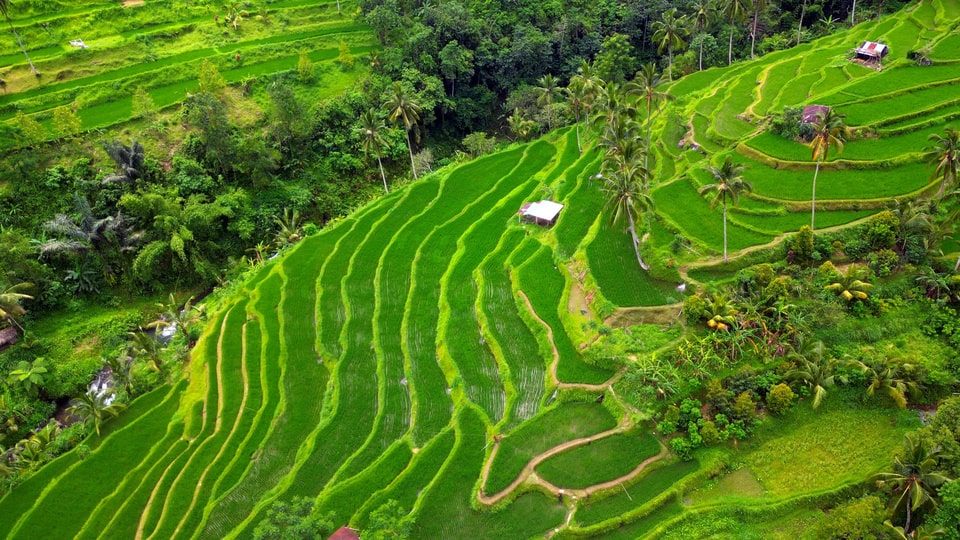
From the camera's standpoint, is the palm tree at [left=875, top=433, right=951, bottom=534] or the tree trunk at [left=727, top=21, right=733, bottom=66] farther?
the tree trunk at [left=727, top=21, right=733, bottom=66]

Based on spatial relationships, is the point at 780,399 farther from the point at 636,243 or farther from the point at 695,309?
the point at 636,243

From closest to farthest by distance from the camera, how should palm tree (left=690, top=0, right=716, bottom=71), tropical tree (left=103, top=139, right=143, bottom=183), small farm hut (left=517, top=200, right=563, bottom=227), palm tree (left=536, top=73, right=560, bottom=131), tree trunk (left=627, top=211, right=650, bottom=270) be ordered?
tree trunk (left=627, top=211, right=650, bottom=270) < small farm hut (left=517, top=200, right=563, bottom=227) < tropical tree (left=103, top=139, right=143, bottom=183) < palm tree (left=536, top=73, right=560, bottom=131) < palm tree (left=690, top=0, right=716, bottom=71)

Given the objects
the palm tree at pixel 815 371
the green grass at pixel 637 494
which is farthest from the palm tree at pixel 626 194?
the green grass at pixel 637 494

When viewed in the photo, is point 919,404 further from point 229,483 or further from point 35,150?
point 35,150

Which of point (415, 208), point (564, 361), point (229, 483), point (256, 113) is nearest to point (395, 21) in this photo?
point (256, 113)

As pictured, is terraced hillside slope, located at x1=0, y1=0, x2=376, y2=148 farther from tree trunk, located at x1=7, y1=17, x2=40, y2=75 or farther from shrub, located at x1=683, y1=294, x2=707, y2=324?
shrub, located at x1=683, y1=294, x2=707, y2=324

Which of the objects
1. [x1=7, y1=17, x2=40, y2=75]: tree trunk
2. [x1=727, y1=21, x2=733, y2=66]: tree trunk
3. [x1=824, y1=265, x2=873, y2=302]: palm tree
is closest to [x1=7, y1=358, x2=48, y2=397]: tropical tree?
[x1=7, y1=17, x2=40, y2=75]: tree trunk

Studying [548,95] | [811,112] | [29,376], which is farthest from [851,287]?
[29,376]
